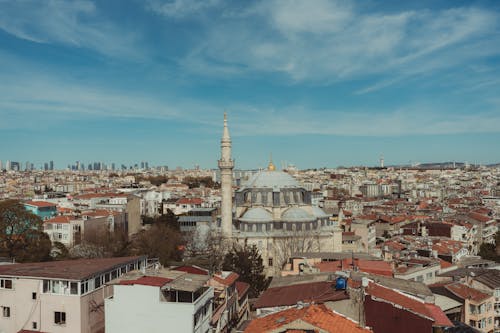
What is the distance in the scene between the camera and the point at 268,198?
36562mm

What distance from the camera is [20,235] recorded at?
88.2ft

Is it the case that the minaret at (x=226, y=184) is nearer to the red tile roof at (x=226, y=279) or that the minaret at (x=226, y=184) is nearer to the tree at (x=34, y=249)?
the tree at (x=34, y=249)

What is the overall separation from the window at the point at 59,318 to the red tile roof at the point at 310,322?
6.30m

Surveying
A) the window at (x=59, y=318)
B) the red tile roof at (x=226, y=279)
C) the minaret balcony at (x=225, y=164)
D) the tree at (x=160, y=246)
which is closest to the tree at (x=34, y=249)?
the tree at (x=160, y=246)

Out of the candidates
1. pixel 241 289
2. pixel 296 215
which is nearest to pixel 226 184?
pixel 296 215

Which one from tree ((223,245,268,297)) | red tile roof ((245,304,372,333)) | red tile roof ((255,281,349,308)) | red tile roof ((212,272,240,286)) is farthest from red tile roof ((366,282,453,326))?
tree ((223,245,268,297))

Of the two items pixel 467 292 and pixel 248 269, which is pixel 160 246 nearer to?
pixel 248 269

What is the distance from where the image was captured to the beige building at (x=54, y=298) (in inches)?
535

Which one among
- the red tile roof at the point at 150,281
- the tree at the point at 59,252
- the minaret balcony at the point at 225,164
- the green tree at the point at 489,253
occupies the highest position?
the minaret balcony at the point at 225,164

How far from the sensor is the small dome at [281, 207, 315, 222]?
34.4m

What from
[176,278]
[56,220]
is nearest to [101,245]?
[56,220]

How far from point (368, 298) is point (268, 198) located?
2572 centimetres

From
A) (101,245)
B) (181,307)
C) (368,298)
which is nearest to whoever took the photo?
(368,298)

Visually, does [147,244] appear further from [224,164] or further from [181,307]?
[181,307]
